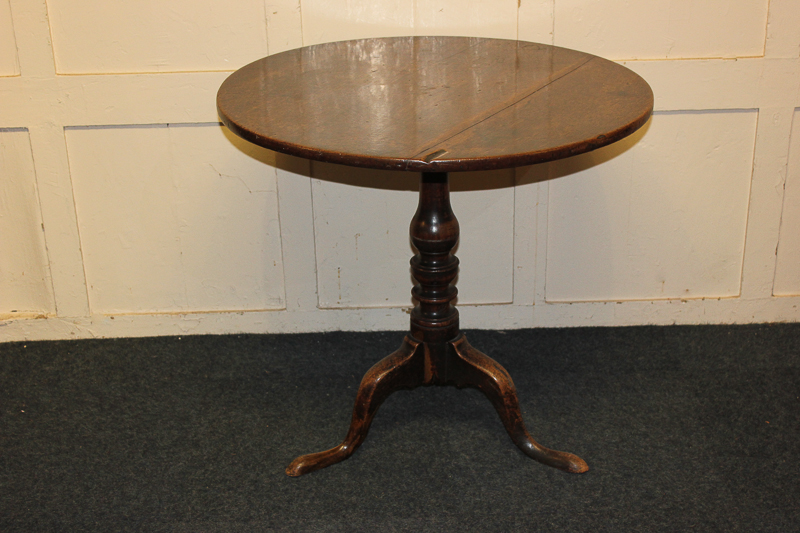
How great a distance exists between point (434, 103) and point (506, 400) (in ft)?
2.55

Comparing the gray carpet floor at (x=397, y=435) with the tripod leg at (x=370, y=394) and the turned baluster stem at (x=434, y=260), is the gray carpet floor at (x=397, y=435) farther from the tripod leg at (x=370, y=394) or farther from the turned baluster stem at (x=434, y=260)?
the turned baluster stem at (x=434, y=260)

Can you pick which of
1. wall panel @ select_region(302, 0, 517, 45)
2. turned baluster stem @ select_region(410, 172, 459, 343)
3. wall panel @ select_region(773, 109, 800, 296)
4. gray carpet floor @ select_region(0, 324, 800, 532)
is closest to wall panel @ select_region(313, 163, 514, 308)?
gray carpet floor @ select_region(0, 324, 800, 532)

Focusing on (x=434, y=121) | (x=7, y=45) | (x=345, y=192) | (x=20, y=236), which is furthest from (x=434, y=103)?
(x=20, y=236)

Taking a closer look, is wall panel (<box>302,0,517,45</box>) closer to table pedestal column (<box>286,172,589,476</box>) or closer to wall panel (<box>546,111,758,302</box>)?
wall panel (<box>546,111,758,302</box>)

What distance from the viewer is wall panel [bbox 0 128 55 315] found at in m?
2.33

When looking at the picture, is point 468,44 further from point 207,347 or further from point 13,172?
point 13,172

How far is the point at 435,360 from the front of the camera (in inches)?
76.9

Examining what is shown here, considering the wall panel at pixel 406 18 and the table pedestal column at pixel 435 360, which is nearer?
the table pedestal column at pixel 435 360

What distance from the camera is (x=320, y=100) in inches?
63.3

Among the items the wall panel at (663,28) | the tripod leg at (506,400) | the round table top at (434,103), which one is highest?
the wall panel at (663,28)

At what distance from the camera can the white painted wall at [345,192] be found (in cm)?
221

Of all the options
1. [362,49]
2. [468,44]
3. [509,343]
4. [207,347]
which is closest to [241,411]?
[207,347]

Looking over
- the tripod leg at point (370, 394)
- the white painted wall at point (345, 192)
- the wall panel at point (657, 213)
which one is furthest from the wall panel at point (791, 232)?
the tripod leg at point (370, 394)

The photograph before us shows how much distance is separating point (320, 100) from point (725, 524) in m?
1.30
